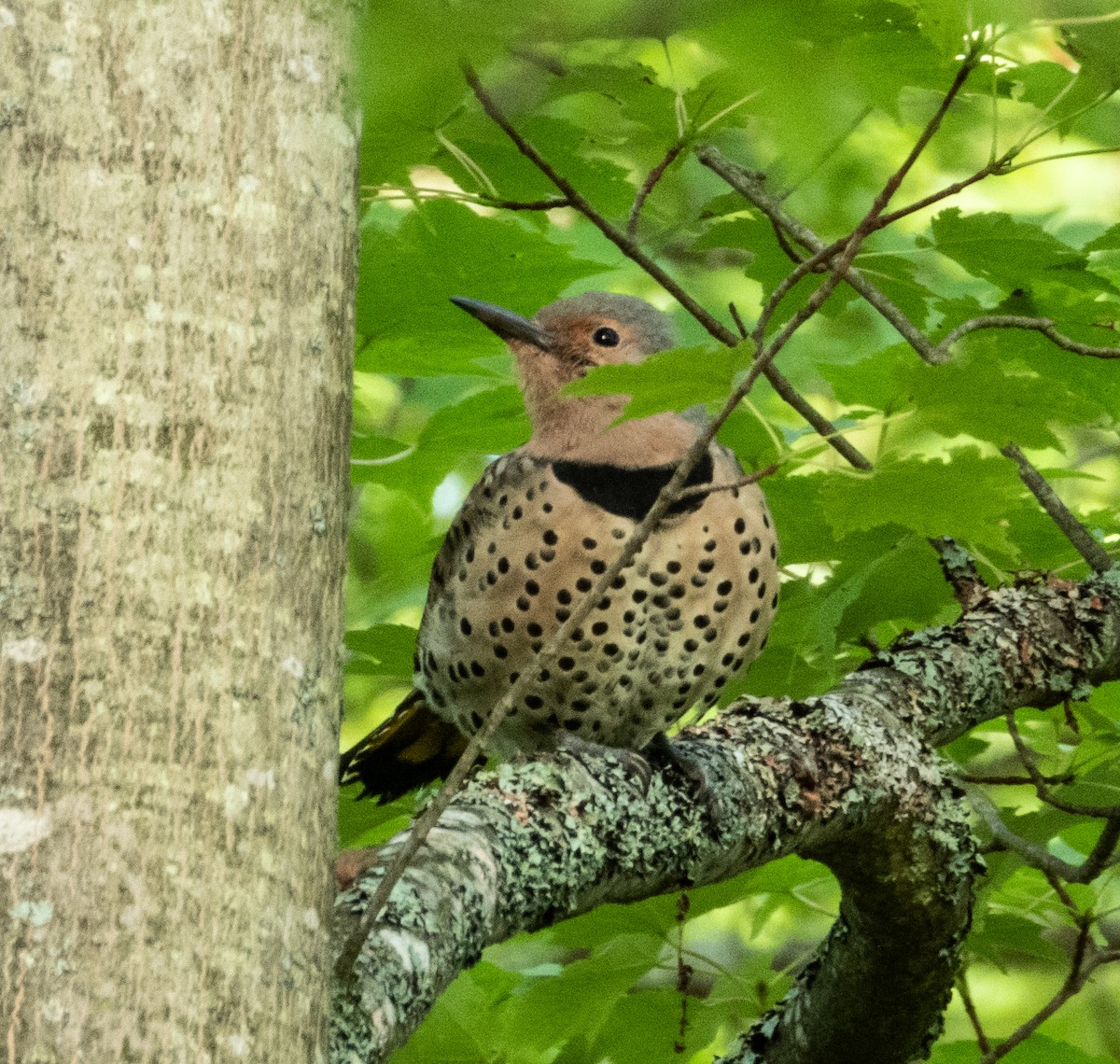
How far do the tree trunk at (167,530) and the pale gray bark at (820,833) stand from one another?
39cm

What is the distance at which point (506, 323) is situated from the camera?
3145 millimetres

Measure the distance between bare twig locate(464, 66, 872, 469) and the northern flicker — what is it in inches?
14.3

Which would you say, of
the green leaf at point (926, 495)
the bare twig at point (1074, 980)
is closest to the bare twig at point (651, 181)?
the green leaf at point (926, 495)

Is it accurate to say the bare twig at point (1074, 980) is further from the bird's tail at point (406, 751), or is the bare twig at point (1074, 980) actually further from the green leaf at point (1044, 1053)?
the bird's tail at point (406, 751)

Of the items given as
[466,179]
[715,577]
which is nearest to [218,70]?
[466,179]

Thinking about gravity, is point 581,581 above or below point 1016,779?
above

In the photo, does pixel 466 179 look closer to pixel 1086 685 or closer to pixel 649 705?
pixel 649 705

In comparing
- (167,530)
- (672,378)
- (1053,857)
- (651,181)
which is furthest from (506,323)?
(167,530)

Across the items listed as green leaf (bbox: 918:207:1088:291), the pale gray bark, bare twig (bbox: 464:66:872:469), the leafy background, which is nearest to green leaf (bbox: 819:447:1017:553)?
the leafy background

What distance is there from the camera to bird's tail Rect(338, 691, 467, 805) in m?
3.64

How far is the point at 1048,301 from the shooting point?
3.04 m

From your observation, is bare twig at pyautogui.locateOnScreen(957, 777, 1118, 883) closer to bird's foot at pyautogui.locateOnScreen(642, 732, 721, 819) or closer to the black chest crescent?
bird's foot at pyautogui.locateOnScreen(642, 732, 721, 819)

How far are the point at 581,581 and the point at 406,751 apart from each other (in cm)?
83

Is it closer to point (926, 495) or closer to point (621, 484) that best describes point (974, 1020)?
point (621, 484)
